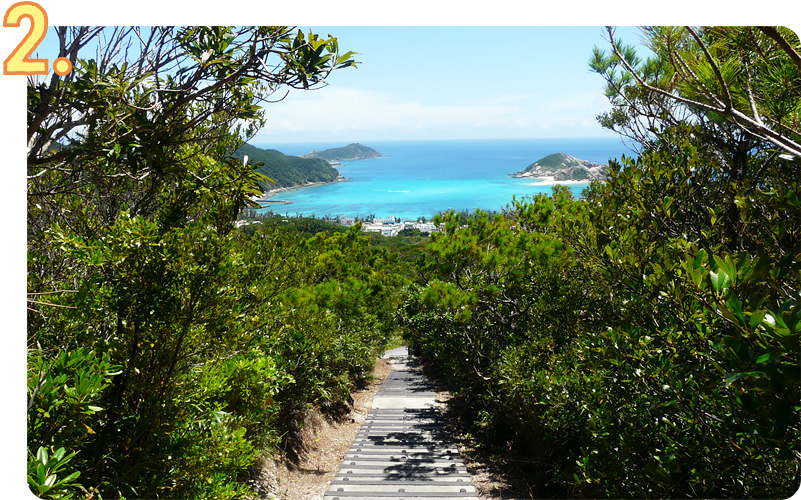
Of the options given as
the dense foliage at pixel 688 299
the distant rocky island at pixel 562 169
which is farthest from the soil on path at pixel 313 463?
the distant rocky island at pixel 562 169

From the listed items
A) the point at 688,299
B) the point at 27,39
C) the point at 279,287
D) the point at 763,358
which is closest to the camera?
the point at 763,358

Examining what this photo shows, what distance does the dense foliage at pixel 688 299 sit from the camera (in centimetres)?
115

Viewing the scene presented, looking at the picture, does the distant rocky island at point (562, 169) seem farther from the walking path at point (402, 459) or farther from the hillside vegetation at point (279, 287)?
the walking path at point (402, 459)

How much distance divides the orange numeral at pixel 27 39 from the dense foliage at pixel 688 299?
77.8 inches

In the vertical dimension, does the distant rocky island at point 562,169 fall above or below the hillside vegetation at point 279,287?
above

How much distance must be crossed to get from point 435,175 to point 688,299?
2391 cm

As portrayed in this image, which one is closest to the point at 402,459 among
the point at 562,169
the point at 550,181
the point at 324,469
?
the point at 324,469

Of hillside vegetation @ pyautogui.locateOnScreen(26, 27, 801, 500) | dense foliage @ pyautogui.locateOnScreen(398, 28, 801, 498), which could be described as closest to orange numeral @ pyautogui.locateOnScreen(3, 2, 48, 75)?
hillside vegetation @ pyautogui.locateOnScreen(26, 27, 801, 500)

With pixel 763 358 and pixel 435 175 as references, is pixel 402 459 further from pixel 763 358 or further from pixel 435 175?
pixel 435 175

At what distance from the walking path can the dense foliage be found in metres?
1.31

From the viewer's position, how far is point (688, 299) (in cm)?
163

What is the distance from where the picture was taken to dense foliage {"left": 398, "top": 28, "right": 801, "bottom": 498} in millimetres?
1154

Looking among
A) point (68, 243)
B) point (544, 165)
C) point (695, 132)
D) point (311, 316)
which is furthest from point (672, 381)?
point (544, 165)

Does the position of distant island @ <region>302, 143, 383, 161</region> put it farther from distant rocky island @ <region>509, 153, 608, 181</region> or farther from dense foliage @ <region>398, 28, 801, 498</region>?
dense foliage @ <region>398, 28, 801, 498</region>
